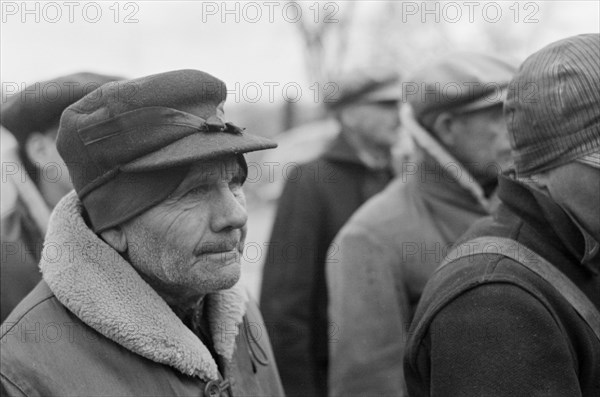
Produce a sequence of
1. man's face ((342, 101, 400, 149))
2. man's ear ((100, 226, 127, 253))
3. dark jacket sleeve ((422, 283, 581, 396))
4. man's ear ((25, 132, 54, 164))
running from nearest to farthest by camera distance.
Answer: dark jacket sleeve ((422, 283, 581, 396)), man's ear ((100, 226, 127, 253)), man's ear ((25, 132, 54, 164)), man's face ((342, 101, 400, 149))

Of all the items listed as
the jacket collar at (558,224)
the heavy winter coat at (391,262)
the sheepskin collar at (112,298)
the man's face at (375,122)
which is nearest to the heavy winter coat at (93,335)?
the sheepskin collar at (112,298)

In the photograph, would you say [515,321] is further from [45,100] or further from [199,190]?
[45,100]

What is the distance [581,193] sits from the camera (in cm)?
206

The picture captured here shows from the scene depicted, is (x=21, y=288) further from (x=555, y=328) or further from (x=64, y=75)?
(x=555, y=328)

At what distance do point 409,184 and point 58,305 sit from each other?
6.31 ft

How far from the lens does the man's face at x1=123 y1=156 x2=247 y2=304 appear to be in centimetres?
219

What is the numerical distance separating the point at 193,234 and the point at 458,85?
1.76m

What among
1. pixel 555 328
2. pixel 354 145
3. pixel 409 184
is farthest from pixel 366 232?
pixel 555 328

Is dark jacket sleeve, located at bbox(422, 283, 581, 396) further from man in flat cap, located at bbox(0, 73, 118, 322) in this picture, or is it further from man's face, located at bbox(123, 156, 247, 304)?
man in flat cap, located at bbox(0, 73, 118, 322)

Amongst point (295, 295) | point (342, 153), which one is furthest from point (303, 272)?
point (342, 153)

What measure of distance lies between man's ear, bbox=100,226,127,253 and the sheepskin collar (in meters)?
0.03

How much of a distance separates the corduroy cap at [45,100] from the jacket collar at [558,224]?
183cm

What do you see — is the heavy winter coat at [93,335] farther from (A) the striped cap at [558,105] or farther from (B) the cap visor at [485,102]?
(B) the cap visor at [485,102]

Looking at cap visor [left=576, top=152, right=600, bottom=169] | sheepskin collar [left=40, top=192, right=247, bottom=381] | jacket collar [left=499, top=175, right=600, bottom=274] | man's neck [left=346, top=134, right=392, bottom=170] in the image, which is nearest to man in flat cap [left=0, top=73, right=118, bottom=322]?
sheepskin collar [left=40, top=192, right=247, bottom=381]
